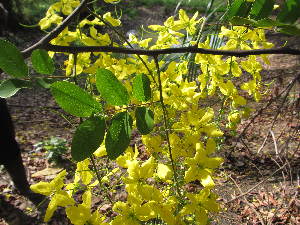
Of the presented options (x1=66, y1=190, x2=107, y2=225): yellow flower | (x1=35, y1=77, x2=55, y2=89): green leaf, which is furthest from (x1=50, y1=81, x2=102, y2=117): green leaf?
(x1=66, y1=190, x2=107, y2=225): yellow flower

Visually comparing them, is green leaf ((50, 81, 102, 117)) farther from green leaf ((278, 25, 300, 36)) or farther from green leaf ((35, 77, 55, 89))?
green leaf ((278, 25, 300, 36))

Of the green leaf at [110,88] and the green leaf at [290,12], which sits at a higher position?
the green leaf at [290,12]

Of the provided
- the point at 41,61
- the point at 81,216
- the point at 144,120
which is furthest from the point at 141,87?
the point at 81,216

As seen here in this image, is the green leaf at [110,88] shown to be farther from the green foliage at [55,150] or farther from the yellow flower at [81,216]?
the green foliage at [55,150]

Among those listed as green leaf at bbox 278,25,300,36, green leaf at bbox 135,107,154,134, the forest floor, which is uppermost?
green leaf at bbox 278,25,300,36

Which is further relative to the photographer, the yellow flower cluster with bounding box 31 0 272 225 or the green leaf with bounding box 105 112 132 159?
the yellow flower cluster with bounding box 31 0 272 225

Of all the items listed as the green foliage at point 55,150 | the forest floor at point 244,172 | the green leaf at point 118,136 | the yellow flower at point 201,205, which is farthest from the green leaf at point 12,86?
the green foliage at point 55,150
